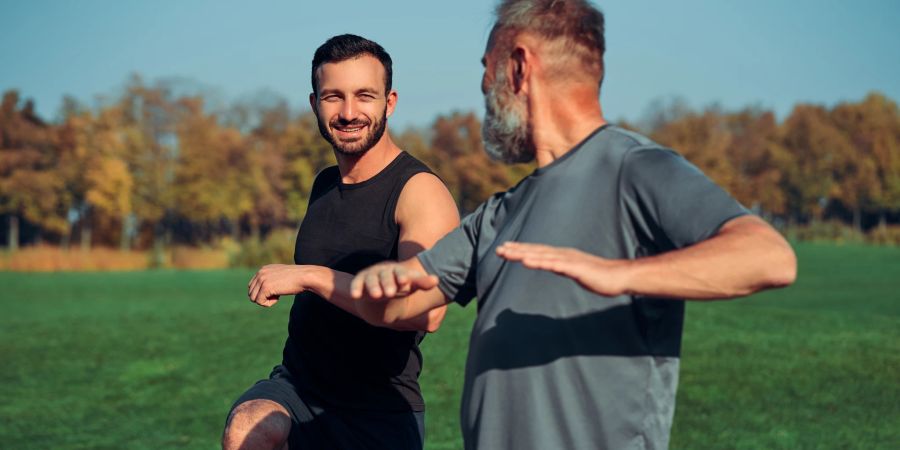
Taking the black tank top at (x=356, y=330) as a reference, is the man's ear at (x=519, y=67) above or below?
above

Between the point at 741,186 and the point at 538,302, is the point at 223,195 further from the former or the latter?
the point at 538,302

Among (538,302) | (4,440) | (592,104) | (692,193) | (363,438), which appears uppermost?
(592,104)

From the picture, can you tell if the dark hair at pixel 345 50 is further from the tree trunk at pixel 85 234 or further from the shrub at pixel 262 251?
the tree trunk at pixel 85 234

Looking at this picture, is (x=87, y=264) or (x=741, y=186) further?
(x=741, y=186)

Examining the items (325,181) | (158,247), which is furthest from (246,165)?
(325,181)

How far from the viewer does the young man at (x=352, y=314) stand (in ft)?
14.4

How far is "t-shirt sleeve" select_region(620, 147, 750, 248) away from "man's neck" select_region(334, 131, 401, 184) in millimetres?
2080

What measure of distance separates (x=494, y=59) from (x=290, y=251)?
3571 cm

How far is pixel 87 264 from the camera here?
4400 centimetres

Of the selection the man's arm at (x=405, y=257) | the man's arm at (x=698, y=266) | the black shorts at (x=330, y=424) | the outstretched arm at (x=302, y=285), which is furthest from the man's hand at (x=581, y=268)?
the black shorts at (x=330, y=424)

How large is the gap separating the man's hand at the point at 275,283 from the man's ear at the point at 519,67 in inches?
50.8

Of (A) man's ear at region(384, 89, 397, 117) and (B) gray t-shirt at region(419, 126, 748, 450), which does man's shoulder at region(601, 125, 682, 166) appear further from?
(A) man's ear at region(384, 89, 397, 117)

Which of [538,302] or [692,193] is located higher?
[692,193]

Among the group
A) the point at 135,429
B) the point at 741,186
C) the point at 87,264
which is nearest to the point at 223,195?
the point at 87,264
